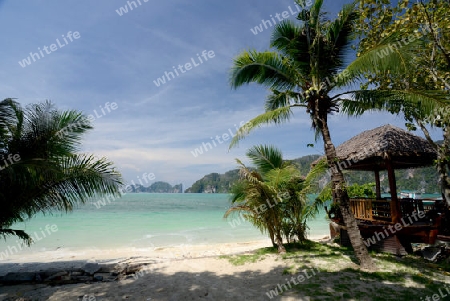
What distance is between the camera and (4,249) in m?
13.7

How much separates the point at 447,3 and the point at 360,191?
9.36 m

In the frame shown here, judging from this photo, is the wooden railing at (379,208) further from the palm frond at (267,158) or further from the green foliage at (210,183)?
the green foliage at (210,183)

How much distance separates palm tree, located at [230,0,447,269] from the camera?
232 inches

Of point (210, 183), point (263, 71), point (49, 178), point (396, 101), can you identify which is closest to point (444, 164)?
point (396, 101)

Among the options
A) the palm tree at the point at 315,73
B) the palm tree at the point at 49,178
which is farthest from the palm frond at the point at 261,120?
the palm tree at the point at 49,178

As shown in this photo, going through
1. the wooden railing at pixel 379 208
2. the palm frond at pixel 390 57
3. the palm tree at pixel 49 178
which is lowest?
the wooden railing at pixel 379 208

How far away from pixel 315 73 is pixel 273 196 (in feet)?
12.6

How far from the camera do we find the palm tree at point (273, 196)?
7.70 metres

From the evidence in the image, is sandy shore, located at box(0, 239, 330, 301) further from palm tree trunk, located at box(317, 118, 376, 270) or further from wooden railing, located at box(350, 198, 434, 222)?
wooden railing, located at box(350, 198, 434, 222)

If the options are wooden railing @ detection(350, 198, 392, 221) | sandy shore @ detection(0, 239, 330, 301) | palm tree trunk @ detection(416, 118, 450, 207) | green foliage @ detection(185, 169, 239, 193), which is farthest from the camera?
green foliage @ detection(185, 169, 239, 193)

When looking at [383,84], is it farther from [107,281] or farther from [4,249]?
[4,249]

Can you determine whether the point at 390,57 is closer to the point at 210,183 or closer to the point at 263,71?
the point at 263,71

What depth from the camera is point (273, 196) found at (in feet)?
25.3

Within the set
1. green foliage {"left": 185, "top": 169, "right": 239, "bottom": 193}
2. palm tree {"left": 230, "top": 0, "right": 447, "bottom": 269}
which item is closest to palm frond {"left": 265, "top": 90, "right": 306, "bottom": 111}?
palm tree {"left": 230, "top": 0, "right": 447, "bottom": 269}
